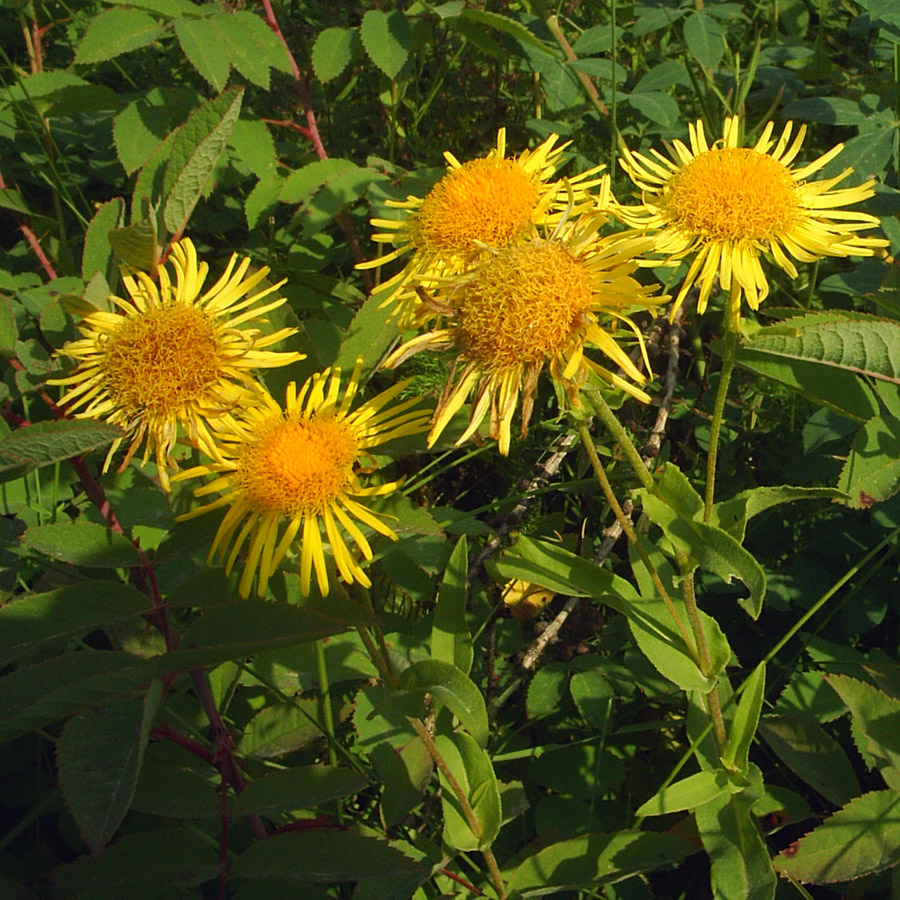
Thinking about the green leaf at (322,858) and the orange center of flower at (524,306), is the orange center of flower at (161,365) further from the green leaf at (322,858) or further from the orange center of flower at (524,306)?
the green leaf at (322,858)

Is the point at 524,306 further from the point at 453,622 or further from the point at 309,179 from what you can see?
the point at 309,179

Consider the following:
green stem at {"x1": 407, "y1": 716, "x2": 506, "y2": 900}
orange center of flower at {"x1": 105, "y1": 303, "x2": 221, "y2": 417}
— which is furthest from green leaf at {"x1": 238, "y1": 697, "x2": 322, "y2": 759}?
orange center of flower at {"x1": 105, "y1": 303, "x2": 221, "y2": 417}

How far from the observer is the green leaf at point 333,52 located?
232 centimetres

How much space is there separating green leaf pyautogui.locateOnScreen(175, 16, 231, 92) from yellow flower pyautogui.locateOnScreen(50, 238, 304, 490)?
0.69 m

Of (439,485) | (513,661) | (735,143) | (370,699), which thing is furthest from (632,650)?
(735,143)

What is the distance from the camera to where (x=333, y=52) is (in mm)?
2354

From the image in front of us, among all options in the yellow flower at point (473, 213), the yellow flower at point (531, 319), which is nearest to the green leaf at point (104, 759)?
the yellow flower at point (531, 319)

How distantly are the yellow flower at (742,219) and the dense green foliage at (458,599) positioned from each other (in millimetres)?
126

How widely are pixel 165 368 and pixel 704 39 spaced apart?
177cm

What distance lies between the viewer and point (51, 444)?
1.39 metres

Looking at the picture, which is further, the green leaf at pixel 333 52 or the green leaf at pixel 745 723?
the green leaf at pixel 333 52

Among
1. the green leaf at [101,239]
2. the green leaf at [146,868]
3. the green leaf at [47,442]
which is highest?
the green leaf at [101,239]

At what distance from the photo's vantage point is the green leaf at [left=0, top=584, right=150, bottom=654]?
146 centimetres

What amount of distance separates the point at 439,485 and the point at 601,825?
108cm
